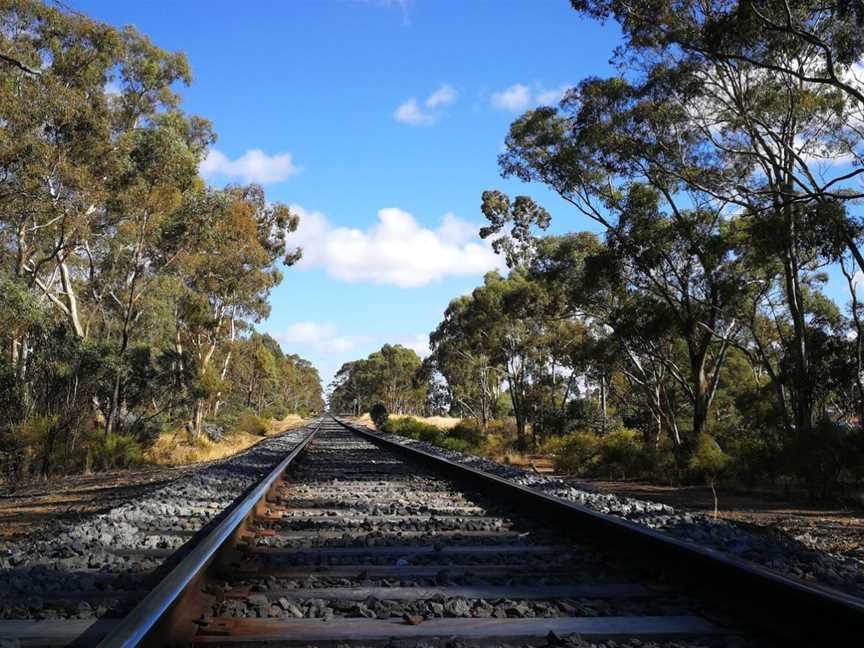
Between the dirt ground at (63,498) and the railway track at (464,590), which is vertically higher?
the railway track at (464,590)

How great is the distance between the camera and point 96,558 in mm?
3902

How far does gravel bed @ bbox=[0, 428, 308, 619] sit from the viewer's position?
3045 millimetres

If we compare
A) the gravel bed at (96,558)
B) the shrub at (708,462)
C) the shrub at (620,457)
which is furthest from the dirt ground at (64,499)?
the shrub at (708,462)

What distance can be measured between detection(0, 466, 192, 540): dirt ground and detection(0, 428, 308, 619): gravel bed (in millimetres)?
1037

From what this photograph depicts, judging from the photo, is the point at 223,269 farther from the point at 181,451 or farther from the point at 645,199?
the point at 645,199

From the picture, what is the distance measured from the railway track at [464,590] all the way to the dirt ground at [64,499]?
8.86 feet

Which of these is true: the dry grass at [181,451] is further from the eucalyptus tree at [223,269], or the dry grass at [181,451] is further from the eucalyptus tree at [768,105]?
the eucalyptus tree at [768,105]

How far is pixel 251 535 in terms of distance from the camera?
489cm

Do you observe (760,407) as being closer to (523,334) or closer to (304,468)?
(523,334)

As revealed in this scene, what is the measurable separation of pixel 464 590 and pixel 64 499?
754 centimetres

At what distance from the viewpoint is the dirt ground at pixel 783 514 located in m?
6.14

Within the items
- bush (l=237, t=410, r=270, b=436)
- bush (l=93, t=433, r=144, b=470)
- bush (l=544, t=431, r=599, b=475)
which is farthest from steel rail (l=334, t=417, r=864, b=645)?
bush (l=237, t=410, r=270, b=436)

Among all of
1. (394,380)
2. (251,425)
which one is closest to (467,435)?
(251,425)

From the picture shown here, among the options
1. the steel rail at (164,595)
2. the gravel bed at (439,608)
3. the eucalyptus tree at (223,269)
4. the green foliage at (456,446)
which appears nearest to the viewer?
the steel rail at (164,595)
